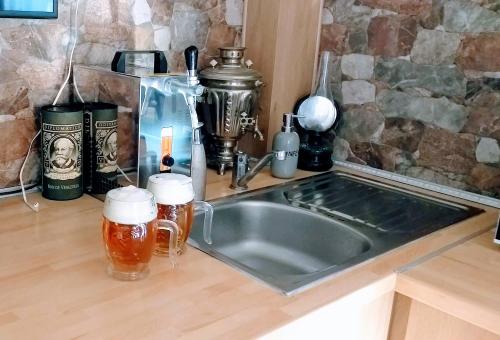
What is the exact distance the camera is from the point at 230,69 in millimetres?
1636

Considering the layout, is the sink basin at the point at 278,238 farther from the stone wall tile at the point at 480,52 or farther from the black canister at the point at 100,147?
the stone wall tile at the point at 480,52

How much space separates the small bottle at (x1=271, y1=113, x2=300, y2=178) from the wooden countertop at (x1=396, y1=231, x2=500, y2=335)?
574 mm

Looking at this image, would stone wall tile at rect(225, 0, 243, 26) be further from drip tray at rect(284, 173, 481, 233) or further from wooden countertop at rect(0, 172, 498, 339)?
wooden countertop at rect(0, 172, 498, 339)

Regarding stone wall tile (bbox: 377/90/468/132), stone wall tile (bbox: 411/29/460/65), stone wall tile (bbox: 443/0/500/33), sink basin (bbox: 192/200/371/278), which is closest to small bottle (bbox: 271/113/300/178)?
sink basin (bbox: 192/200/371/278)

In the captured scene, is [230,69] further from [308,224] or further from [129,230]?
[129,230]

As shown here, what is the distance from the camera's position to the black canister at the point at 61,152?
4.24 feet

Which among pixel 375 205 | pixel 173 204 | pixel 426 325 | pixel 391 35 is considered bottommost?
pixel 426 325

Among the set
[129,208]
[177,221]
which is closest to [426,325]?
[177,221]

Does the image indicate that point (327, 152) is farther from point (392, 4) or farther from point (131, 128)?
point (131, 128)

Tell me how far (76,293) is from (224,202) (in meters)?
0.57

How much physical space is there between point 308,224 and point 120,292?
646 millimetres

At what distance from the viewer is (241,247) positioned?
1.51 meters

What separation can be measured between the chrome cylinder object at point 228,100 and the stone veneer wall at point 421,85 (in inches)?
13.7

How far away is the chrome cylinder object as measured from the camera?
5.34 ft
